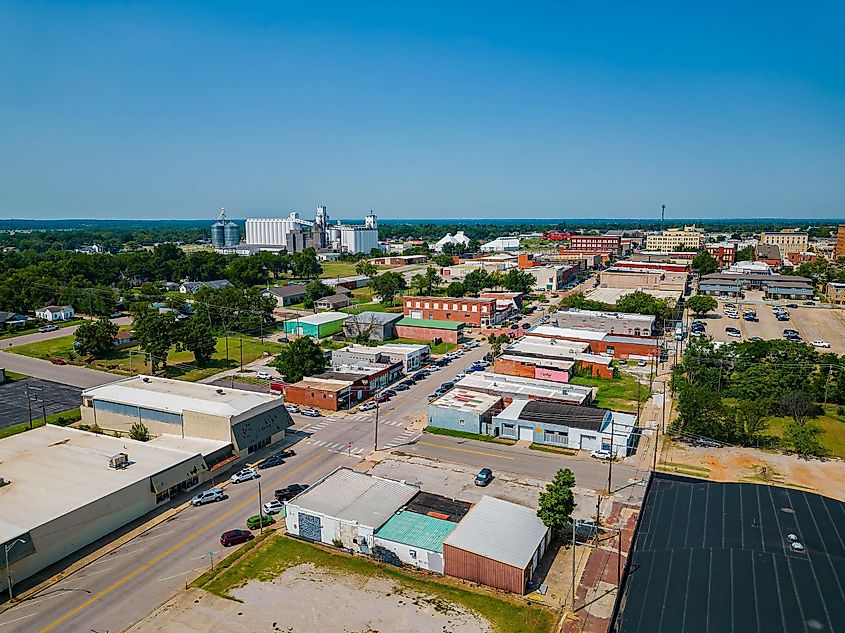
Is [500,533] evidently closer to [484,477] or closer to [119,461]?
[484,477]

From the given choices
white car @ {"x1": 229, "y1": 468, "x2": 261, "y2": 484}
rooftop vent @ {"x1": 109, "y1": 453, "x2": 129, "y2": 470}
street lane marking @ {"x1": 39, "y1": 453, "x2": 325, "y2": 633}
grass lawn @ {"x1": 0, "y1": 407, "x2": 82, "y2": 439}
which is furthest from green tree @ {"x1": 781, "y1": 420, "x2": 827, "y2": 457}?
grass lawn @ {"x1": 0, "y1": 407, "x2": 82, "y2": 439}

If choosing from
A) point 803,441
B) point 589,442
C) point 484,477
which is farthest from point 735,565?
point 803,441

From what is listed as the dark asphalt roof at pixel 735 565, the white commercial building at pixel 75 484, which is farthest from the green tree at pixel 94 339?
the dark asphalt roof at pixel 735 565

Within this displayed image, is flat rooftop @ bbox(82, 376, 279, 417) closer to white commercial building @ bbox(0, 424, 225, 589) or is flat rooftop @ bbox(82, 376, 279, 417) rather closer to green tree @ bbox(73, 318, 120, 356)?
white commercial building @ bbox(0, 424, 225, 589)

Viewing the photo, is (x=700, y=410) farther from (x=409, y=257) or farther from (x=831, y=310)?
(x=409, y=257)

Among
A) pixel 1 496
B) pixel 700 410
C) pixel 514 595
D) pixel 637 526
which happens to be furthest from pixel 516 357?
pixel 1 496

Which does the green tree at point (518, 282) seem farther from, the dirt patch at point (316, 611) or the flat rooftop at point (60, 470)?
the dirt patch at point (316, 611)
